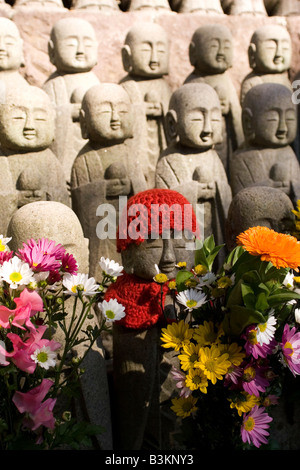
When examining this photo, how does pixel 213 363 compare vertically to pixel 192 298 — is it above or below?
below

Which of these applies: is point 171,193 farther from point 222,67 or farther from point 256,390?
point 222,67

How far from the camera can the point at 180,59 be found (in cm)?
616

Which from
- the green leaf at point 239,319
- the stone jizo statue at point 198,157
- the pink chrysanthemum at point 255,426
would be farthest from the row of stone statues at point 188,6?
the pink chrysanthemum at point 255,426

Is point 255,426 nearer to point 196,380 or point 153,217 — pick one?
point 196,380

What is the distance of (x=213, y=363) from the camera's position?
1.72m

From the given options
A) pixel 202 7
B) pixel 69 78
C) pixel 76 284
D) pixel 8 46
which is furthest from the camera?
pixel 202 7

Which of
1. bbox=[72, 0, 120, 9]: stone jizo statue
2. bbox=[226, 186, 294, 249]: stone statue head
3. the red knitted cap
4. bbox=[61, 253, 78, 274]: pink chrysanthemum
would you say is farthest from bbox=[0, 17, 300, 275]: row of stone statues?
bbox=[61, 253, 78, 274]: pink chrysanthemum

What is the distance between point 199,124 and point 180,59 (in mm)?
2366

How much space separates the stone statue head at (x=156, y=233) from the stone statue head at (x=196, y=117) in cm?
163

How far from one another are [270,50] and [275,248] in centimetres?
444

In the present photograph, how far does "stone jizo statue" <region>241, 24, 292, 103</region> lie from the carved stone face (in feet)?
11.6

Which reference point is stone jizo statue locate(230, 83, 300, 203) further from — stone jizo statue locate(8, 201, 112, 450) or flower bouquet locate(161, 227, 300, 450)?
flower bouquet locate(161, 227, 300, 450)

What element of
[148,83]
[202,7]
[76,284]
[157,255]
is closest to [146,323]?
[157,255]

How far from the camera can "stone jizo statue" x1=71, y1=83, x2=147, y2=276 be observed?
151 inches
